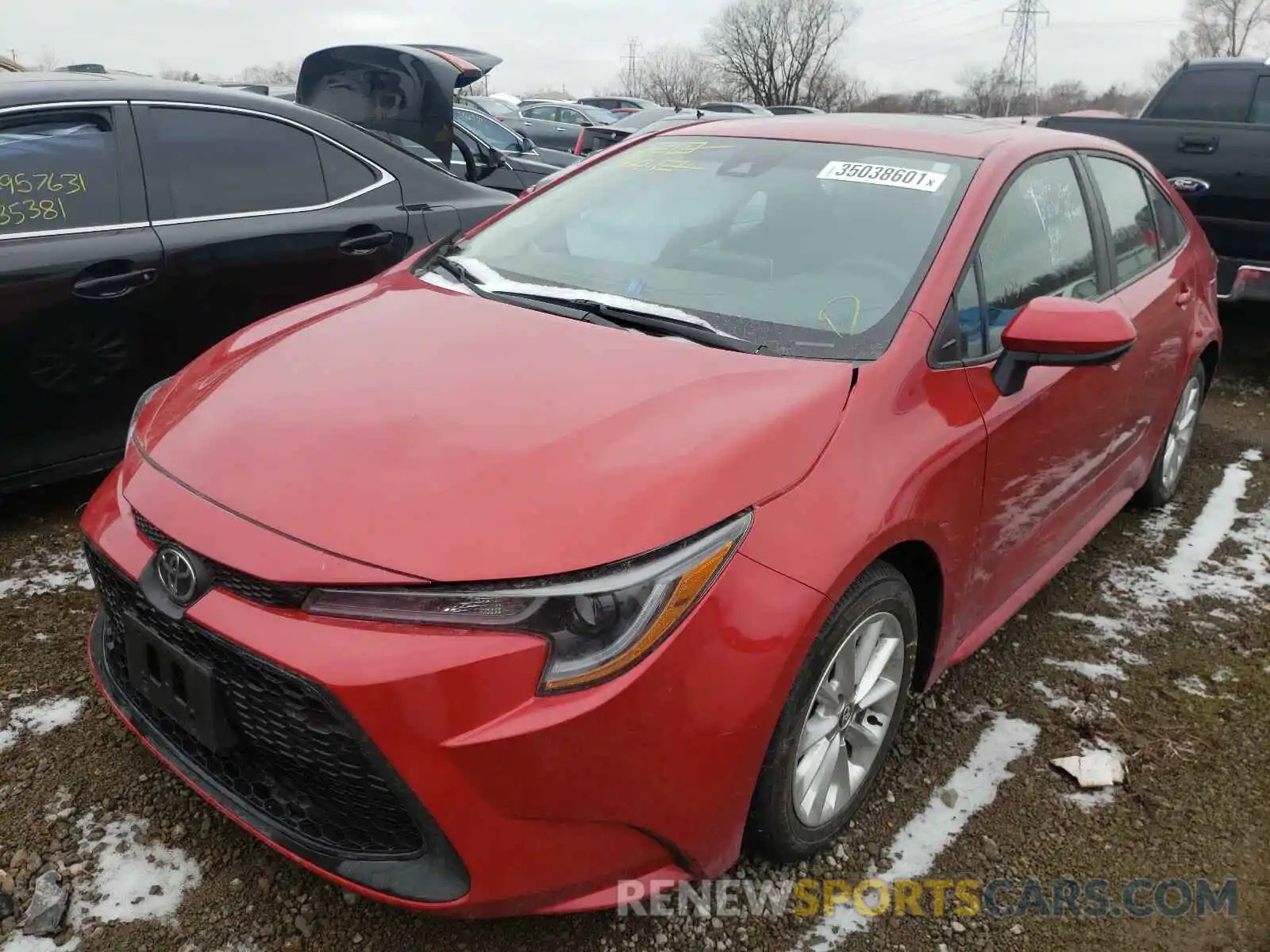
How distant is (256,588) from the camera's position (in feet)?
5.30

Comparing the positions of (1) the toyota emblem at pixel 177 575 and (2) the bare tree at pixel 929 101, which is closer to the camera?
(1) the toyota emblem at pixel 177 575

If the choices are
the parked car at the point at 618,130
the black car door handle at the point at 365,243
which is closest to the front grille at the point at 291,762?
the black car door handle at the point at 365,243

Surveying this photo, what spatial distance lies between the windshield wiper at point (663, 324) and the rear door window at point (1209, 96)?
5.87m

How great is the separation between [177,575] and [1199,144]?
5849 millimetres

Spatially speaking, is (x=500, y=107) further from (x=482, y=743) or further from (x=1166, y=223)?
(x=482, y=743)

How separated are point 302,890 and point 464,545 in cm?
92

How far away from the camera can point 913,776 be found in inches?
96.1

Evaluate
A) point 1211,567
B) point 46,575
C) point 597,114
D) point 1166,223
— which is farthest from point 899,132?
point 597,114

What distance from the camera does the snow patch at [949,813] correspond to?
79.0 inches

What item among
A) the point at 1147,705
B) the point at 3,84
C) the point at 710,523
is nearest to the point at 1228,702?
the point at 1147,705

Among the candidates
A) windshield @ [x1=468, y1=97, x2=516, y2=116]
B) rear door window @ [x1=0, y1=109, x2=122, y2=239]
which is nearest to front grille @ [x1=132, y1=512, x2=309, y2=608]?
rear door window @ [x1=0, y1=109, x2=122, y2=239]

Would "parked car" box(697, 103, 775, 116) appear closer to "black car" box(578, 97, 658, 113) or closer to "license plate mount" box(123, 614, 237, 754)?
"black car" box(578, 97, 658, 113)

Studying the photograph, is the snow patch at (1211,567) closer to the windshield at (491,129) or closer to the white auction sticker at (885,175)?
the white auction sticker at (885,175)

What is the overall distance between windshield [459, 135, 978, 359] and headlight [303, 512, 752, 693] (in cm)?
76
